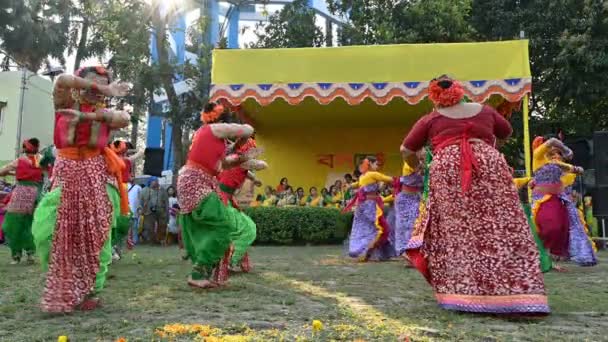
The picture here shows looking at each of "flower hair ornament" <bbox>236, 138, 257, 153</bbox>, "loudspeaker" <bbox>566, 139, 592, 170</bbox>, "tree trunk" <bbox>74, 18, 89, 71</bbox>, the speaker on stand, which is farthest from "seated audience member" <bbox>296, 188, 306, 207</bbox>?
"tree trunk" <bbox>74, 18, 89, 71</bbox>

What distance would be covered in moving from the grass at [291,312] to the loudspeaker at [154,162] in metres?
10.9

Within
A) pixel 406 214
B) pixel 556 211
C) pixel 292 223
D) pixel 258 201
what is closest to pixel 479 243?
pixel 556 211

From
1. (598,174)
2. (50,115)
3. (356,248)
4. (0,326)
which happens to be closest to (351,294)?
(0,326)

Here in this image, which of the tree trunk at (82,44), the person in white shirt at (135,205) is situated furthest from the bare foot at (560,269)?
the tree trunk at (82,44)

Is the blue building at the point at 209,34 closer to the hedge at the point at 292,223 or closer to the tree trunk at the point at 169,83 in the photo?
the tree trunk at the point at 169,83

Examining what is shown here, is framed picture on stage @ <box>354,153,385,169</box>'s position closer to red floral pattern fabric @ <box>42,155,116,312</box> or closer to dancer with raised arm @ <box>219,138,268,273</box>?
dancer with raised arm @ <box>219,138,268,273</box>

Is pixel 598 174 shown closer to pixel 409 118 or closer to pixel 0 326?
pixel 409 118

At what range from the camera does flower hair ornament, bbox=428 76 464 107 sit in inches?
167

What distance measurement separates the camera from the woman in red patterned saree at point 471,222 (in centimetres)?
387

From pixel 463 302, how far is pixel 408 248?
58 centimetres

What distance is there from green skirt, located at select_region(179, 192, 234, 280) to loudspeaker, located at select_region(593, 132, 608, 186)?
27.1 ft

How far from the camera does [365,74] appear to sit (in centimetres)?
1100

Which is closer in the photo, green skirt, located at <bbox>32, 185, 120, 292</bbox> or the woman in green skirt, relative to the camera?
green skirt, located at <bbox>32, 185, 120, 292</bbox>

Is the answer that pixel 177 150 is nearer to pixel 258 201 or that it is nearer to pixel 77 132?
pixel 258 201
